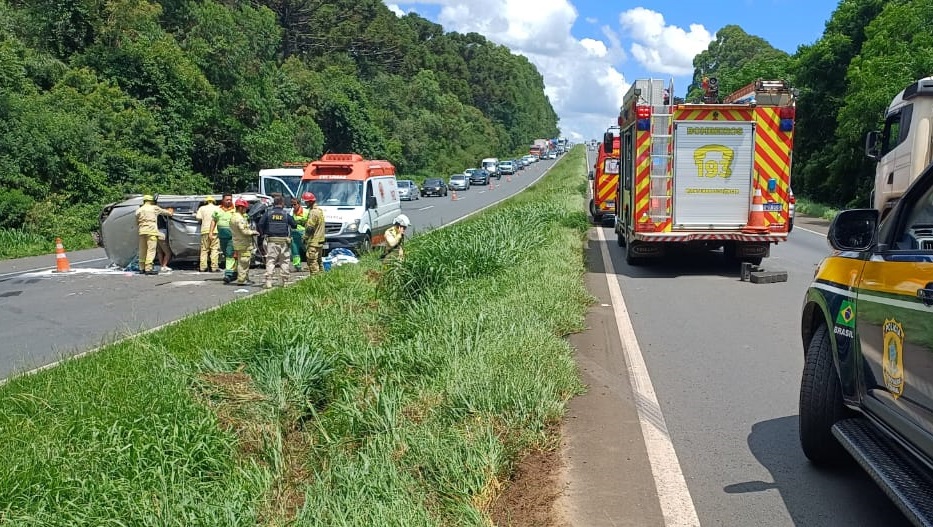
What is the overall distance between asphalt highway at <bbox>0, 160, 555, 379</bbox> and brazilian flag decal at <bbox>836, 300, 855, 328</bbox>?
725 centimetres

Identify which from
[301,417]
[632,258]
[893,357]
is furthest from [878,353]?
[632,258]

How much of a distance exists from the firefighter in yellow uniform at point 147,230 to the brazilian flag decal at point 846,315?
13.6m

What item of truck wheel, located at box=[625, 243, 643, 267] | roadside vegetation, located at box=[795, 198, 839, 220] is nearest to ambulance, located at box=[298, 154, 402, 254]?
truck wheel, located at box=[625, 243, 643, 267]

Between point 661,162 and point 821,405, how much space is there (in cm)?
859

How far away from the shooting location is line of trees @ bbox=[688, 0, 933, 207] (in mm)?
25734

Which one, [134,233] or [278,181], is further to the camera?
[278,181]

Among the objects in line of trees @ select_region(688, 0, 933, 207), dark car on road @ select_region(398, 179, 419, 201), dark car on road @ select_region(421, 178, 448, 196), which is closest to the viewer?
line of trees @ select_region(688, 0, 933, 207)

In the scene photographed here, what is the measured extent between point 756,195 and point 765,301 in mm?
2777

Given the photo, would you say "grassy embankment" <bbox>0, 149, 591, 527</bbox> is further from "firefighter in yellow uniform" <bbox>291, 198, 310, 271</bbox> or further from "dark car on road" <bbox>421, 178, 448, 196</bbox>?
"dark car on road" <bbox>421, 178, 448, 196</bbox>

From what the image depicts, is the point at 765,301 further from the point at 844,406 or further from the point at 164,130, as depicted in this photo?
the point at 164,130

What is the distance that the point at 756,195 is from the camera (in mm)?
12516

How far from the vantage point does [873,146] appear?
14.7 m

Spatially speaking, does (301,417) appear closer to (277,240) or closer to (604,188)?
(277,240)

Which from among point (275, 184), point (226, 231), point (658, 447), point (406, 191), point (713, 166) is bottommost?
point (658, 447)
